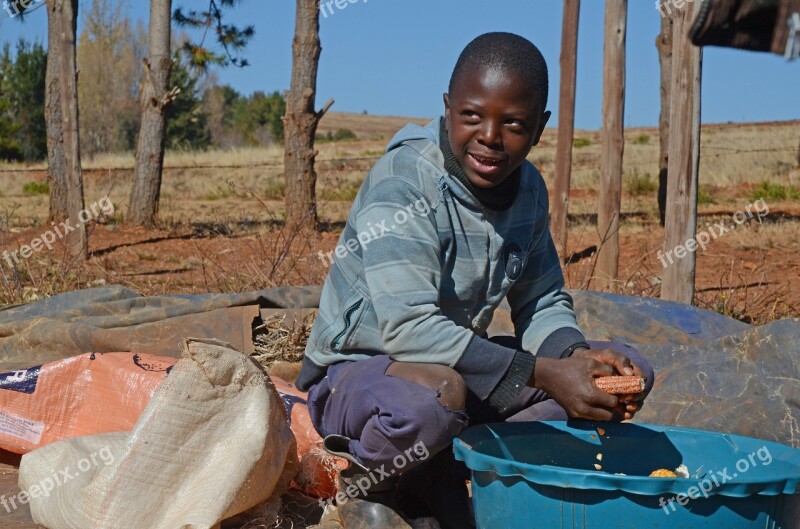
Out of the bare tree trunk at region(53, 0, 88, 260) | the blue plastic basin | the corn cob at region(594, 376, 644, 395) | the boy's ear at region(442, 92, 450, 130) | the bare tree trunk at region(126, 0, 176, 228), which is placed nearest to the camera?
the blue plastic basin

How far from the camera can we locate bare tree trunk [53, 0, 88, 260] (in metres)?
8.01

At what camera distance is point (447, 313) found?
253cm

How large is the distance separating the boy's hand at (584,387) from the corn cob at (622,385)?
14 millimetres

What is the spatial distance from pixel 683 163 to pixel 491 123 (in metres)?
2.65

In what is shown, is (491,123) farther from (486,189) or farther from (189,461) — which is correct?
(189,461)

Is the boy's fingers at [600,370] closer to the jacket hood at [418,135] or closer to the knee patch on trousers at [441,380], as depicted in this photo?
the knee patch on trousers at [441,380]

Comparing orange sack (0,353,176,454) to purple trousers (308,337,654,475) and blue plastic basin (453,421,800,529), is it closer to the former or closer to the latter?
purple trousers (308,337,654,475)

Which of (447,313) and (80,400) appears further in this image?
(80,400)

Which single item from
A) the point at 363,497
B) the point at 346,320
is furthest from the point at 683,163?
the point at 363,497

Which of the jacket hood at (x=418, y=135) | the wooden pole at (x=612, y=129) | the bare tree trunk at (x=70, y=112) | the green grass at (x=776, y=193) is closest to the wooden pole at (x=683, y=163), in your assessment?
the wooden pole at (x=612, y=129)

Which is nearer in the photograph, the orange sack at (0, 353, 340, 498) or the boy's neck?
the boy's neck

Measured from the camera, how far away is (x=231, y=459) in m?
2.54

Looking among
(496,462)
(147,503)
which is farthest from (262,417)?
(496,462)

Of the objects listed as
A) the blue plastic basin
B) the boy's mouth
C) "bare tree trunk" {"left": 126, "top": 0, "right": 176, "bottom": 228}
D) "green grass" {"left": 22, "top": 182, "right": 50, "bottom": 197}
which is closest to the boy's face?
the boy's mouth
